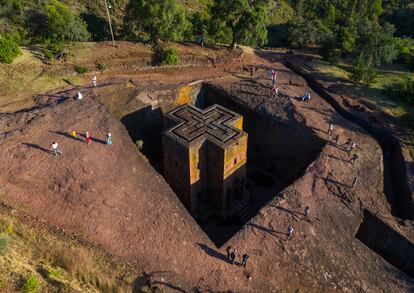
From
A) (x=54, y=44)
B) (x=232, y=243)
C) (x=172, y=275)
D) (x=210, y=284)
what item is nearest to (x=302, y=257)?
(x=232, y=243)

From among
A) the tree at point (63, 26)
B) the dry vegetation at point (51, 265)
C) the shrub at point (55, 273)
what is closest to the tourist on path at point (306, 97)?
the dry vegetation at point (51, 265)

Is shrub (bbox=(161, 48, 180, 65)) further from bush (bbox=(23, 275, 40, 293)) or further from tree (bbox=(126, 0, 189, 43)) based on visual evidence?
bush (bbox=(23, 275, 40, 293))

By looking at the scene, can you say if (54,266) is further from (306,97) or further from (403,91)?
(403,91)

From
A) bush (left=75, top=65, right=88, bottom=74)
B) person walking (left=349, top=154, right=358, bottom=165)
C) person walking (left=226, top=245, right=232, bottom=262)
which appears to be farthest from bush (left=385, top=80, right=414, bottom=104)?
bush (left=75, top=65, right=88, bottom=74)

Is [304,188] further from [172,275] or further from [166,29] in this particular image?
[166,29]

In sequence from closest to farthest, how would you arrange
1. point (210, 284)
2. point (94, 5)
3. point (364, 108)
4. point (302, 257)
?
point (210, 284)
point (302, 257)
point (364, 108)
point (94, 5)

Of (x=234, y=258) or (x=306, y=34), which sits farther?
(x=306, y=34)

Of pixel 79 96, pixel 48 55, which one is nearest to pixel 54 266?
pixel 79 96
